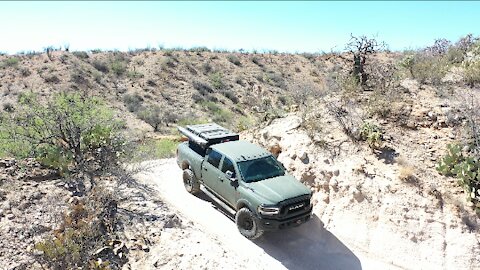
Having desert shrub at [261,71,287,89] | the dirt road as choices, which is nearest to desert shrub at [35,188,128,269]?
the dirt road

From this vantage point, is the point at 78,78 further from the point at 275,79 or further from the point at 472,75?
the point at 472,75

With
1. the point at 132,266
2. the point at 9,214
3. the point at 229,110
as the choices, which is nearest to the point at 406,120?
the point at 132,266

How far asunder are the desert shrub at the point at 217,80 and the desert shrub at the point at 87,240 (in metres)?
27.1

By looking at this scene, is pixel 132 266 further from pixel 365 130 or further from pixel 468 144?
pixel 468 144

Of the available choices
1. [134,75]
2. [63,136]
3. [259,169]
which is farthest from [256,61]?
[259,169]

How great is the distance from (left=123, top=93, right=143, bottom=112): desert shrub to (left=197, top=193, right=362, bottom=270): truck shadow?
22364 millimetres

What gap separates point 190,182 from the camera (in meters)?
11.2

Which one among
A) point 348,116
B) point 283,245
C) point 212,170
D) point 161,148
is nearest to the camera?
point 283,245

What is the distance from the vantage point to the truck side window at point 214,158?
393 inches

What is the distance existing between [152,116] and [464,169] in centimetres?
2164

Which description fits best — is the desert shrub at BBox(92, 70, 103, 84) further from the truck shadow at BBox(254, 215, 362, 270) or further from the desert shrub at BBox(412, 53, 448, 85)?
the truck shadow at BBox(254, 215, 362, 270)

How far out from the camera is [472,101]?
1002cm

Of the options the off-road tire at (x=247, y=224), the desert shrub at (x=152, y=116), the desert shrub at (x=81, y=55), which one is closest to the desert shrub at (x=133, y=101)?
the desert shrub at (x=152, y=116)

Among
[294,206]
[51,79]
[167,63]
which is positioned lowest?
[51,79]
